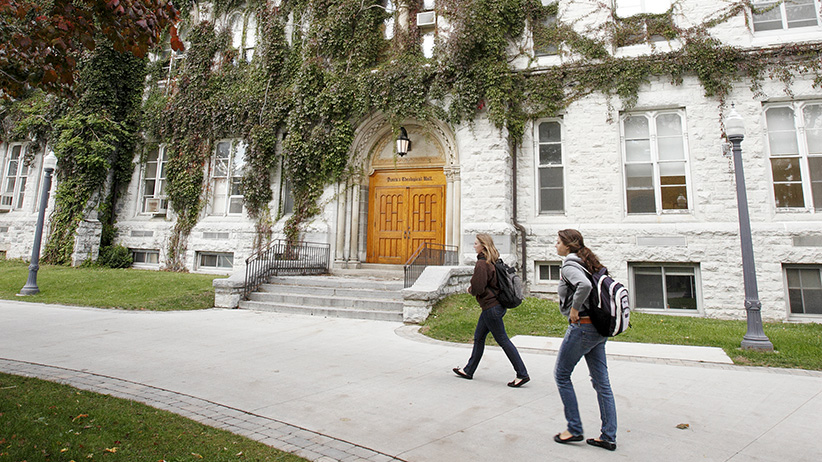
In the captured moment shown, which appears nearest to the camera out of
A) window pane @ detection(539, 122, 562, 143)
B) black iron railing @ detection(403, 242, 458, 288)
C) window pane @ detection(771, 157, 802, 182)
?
black iron railing @ detection(403, 242, 458, 288)

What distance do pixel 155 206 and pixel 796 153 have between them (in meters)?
18.8

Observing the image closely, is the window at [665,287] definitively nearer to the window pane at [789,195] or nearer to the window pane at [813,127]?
the window pane at [789,195]

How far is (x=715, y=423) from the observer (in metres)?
3.73

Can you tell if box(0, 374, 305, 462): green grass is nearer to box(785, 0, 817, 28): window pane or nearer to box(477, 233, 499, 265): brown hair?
box(477, 233, 499, 265): brown hair

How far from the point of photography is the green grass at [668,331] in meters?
6.09

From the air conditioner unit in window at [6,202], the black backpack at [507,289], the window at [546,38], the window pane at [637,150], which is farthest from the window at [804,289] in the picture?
the air conditioner unit in window at [6,202]

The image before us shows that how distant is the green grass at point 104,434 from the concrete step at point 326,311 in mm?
5286

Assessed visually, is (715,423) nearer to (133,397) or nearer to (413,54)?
(133,397)

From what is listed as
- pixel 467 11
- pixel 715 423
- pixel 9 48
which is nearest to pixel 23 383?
pixel 9 48

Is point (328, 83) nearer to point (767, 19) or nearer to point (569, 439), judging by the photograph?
point (767, 19)

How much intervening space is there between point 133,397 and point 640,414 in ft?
14.6

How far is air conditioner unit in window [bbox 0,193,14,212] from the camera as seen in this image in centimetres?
1850

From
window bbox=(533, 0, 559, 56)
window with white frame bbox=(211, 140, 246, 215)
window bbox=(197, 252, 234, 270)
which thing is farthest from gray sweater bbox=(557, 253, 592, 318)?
window with white frame bbox=(211, 140, 246, 215)

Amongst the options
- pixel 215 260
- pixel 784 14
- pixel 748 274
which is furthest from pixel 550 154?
pixel 215 260
